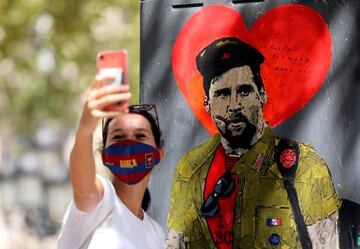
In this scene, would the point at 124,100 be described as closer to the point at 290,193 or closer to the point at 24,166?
the point at 290,193

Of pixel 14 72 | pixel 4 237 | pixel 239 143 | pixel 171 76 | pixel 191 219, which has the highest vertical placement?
pixel 14 72

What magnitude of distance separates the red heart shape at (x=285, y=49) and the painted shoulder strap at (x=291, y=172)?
131 mm

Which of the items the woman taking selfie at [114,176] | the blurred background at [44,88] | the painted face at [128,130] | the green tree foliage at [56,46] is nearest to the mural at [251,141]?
the woman taking selfie at [114,176]

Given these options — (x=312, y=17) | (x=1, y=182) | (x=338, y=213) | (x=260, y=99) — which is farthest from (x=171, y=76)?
(x=1, y=182)

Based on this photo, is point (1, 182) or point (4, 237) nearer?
point (4, 237)

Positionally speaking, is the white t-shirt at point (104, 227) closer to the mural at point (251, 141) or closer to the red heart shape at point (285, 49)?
the mural at point (251, 141)

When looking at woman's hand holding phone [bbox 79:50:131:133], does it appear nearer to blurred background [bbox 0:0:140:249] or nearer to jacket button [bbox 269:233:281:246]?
jacket button [bbox 269:233:281:246]

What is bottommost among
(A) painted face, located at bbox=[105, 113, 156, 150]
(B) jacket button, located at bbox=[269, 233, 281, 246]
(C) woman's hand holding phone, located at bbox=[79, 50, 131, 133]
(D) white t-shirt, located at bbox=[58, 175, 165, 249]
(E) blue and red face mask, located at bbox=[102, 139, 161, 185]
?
(B) jacket button, located at bbox=[269, 233, 281, 246]

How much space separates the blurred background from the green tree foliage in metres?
0.01

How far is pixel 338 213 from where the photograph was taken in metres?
3.88

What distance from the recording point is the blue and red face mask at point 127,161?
11.5ft

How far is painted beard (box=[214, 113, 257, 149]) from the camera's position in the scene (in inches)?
161

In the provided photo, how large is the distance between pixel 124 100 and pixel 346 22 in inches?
54.9

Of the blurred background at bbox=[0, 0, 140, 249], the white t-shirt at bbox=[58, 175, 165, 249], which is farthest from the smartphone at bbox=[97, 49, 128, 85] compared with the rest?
the blurred background at bbox=[0, 0, 140, 249]
